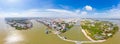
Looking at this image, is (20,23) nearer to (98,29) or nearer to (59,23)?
(59,23)

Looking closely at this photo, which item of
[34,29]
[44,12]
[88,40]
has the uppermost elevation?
[44,12]

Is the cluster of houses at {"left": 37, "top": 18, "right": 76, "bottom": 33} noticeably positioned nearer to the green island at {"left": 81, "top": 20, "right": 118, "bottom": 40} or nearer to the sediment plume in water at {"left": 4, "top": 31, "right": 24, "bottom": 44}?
the green island at {"left": 81, "top": 20, "right": 118, "bottom": 40}

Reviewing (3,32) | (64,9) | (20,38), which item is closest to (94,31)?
(64,9)

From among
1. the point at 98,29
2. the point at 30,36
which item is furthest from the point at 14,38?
the point at 98,29

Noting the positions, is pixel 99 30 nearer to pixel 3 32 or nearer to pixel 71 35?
pixel 71 35

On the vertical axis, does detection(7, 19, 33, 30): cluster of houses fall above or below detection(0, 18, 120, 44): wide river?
above

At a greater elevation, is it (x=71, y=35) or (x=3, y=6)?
(x=3, y=6)

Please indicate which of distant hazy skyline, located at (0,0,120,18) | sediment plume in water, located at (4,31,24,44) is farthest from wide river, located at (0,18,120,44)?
distant hazy skyline, located at (0,0,120,18)
